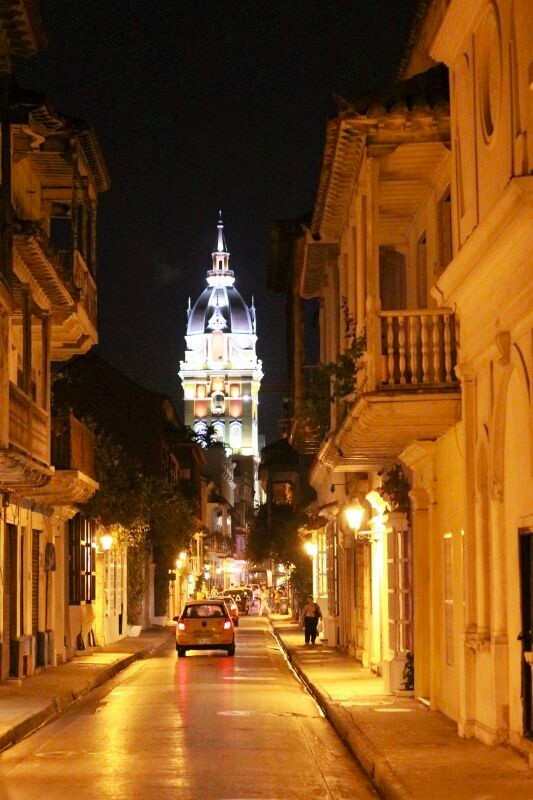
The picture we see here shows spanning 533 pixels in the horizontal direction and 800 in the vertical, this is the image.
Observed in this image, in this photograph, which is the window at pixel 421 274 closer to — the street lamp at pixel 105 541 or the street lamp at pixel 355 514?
the street lamp at pixel 355 514

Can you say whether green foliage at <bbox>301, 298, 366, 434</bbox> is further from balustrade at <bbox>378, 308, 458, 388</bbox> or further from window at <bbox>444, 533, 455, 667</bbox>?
window at <bbox>444, 533, 455, 667</bbox>

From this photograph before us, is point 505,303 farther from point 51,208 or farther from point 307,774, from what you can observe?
point 51,208

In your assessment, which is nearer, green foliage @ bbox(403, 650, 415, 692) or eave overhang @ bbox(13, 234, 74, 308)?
green foliage @ bbox(403, 650, 415, 692)

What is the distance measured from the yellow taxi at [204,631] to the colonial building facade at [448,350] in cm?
1224

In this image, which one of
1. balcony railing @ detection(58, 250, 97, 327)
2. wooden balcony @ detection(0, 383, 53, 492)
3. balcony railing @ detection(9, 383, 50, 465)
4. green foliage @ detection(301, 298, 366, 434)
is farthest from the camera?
balcony railing @ detection(58, 250, 97, 327)

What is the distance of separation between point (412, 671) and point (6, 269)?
8.51 meters

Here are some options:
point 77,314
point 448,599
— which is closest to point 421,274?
point 448,599

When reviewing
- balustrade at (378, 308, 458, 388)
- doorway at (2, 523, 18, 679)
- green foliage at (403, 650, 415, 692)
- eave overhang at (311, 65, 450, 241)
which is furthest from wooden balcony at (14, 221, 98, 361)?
green foliage at (403, 650, 415, 692)

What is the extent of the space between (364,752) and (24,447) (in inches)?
395

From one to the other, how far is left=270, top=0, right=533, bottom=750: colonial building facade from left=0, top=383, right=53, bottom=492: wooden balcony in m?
4.56

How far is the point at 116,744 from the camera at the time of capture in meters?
16.7

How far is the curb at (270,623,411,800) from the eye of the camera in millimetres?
12602

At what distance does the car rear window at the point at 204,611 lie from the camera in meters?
38.6

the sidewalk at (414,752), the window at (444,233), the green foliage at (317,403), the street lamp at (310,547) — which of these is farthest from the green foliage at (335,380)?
the street lamp at (310,547)
